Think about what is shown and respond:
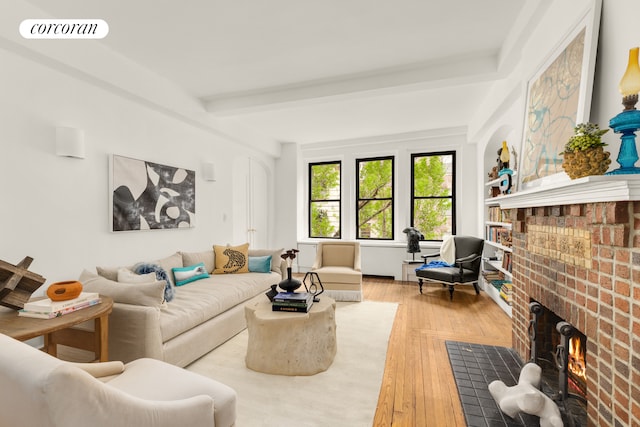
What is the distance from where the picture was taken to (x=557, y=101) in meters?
1.94

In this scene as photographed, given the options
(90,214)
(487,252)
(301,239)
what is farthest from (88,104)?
(487,252)

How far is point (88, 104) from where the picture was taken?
2850 millimetres

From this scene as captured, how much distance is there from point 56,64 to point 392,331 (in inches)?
154

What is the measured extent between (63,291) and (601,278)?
3004 mm

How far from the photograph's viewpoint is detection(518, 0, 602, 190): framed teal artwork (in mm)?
1595

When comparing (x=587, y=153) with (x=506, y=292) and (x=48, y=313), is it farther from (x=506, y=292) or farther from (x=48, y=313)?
(x=48, y=313)

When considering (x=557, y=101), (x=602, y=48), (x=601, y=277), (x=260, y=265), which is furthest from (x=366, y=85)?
(x=601, y=277)

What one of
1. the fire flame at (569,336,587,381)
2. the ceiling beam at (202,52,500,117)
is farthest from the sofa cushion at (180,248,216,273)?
the fire flame at (569,336,587,381)

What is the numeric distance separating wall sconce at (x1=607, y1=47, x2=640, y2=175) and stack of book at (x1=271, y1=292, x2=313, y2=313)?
→ 80.1 inches

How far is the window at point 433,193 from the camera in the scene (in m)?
5.75

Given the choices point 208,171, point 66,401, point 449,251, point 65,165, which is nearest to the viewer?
point 66,401

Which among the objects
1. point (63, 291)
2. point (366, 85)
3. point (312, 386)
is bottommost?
point (312, 386)

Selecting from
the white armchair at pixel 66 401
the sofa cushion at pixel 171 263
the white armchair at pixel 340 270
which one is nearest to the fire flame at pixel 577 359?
the white armchair at pixel 66 401

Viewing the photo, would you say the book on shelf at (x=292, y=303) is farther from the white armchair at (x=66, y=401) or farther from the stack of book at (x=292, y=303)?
the white armchair at (x=66, y=401)
